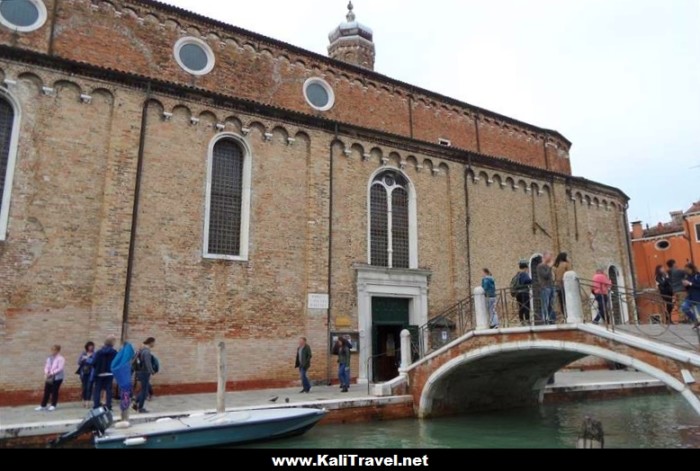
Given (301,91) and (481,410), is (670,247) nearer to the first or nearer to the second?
(481,410)

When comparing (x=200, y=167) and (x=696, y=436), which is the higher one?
(x=200, y=167)

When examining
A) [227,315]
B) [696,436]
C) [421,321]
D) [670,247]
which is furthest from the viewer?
[670,247]

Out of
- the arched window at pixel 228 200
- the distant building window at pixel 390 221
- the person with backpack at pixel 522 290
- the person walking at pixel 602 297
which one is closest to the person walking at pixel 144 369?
the arched window at pixel 228 200

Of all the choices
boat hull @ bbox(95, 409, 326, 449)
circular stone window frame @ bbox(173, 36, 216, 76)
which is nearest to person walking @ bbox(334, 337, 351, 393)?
boat hull @ bbox(95, 409, 326, 449)

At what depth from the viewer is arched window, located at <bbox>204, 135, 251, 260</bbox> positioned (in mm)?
13477

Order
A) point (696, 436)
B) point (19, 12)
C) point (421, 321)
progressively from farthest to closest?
1. point (421, 321)
2. point (19, 12)
3. point (696, 436)

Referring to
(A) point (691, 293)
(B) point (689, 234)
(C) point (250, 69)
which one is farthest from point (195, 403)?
(B) point (689, 234)

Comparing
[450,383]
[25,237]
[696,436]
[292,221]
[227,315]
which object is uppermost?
[292,221]

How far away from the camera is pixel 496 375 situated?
13.6 metres

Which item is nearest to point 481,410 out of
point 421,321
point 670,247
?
point 421,321

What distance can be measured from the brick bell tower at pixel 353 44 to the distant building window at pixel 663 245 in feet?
74.8

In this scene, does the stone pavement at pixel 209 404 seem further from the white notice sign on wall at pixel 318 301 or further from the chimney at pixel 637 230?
the chimney at pixel 637 230

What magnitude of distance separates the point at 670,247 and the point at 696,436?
86.0ft
